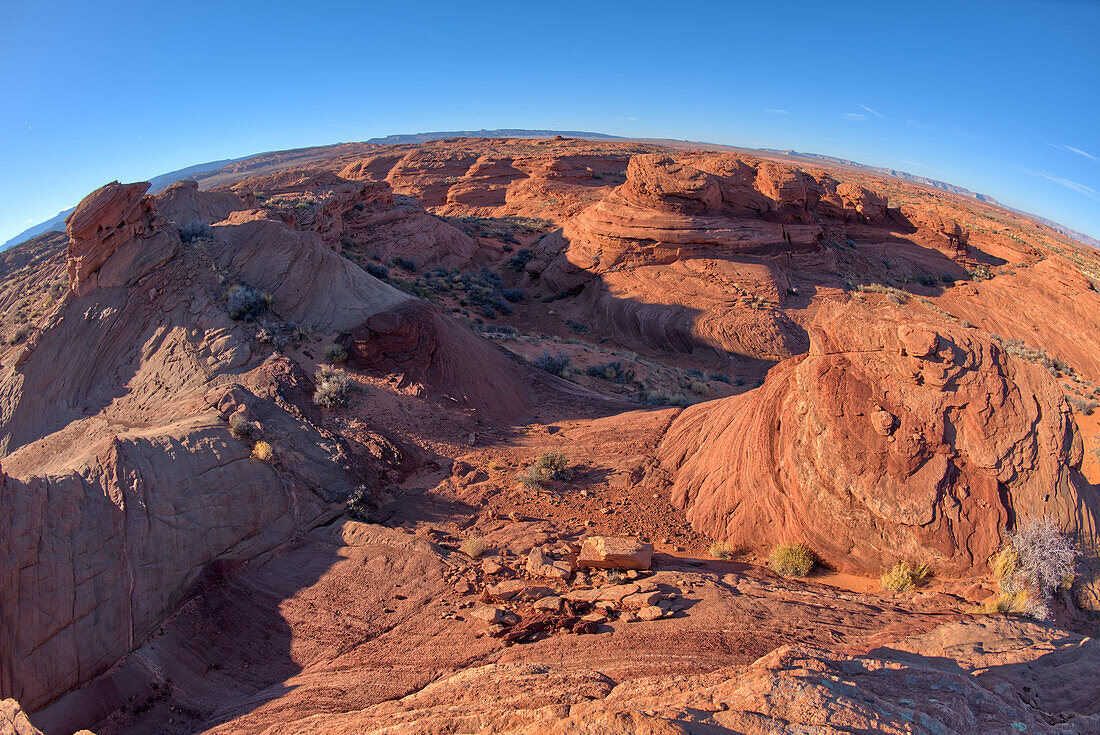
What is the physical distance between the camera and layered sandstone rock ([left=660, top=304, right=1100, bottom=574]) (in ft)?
23.5

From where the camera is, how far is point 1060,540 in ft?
21.9

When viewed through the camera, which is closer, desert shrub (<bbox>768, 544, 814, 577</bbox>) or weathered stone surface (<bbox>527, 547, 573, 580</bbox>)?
weathered stone surface (<bbox>527, 547, 573, 580</bbox>)

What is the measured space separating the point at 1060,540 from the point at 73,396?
57.6ft

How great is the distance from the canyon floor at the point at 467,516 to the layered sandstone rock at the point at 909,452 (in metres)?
0.04

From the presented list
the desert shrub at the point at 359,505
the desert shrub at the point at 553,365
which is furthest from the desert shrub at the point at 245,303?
the desert shrub at the point at 553,365

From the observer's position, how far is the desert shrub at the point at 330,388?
11.7 m

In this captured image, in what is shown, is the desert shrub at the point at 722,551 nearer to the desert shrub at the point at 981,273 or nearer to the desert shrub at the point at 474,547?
the desert shrub at the point at 474,547

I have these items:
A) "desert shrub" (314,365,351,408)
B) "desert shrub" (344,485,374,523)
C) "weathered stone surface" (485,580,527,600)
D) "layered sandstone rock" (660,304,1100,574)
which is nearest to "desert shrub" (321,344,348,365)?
"desert shrub" (314,365,351,408)

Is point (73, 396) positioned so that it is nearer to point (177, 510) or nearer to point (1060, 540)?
point (177, 510)

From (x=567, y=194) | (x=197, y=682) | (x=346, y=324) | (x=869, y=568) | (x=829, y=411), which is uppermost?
(x=567, y=194)

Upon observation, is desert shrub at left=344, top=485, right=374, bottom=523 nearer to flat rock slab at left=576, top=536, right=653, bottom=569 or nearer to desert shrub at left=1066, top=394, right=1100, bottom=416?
flat rock slab at left=576, top=536, right=653, bottom=569

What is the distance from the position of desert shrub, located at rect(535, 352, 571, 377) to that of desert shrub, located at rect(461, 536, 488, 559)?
27.5ft

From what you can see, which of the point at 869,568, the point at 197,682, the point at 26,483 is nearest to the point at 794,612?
the point at 869,568

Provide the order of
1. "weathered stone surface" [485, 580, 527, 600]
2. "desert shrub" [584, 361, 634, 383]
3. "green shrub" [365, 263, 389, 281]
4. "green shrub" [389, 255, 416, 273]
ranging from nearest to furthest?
"weathered stone surface" [485, 580, 527, 600] → "desert shrub" [584, 361, 634, 383] → "green shrub" [365, 263, 389, 281] → "green shrub" [389, 255, 416, 273]
